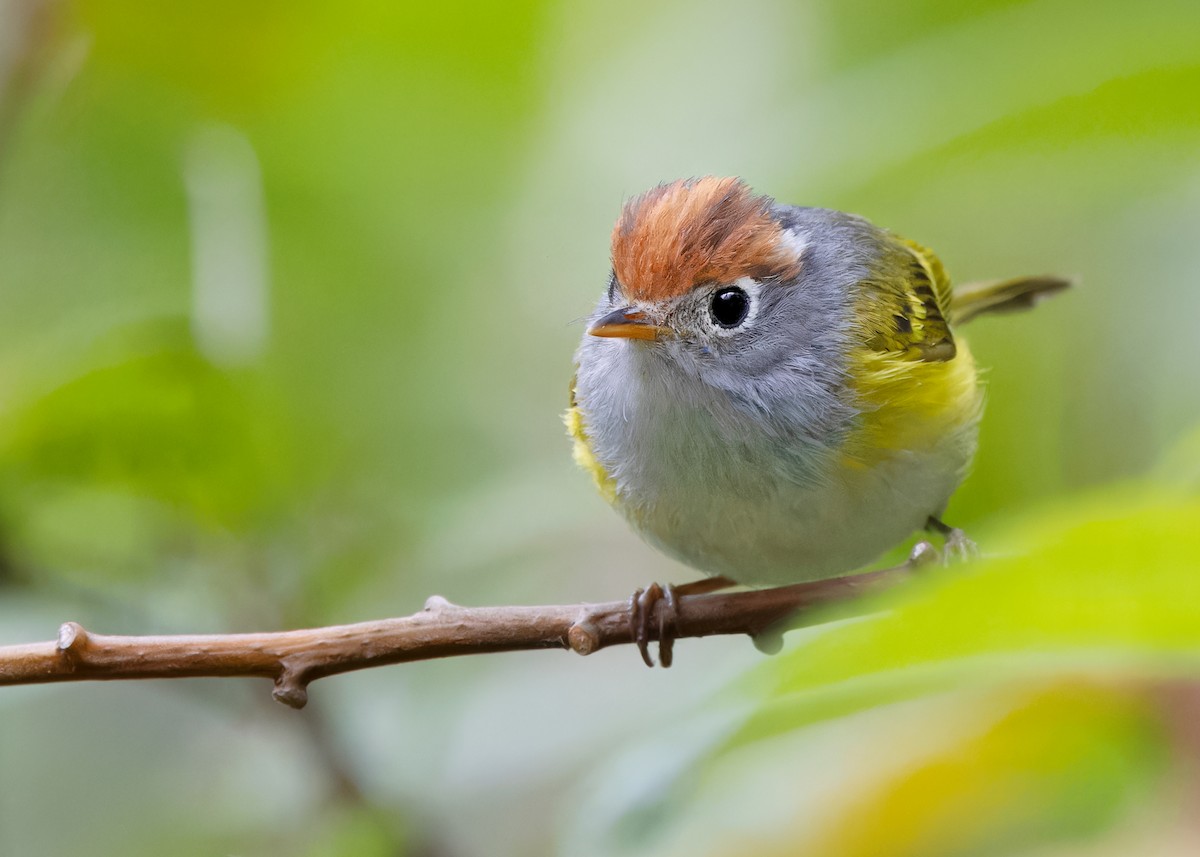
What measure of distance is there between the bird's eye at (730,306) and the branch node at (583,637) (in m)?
0.91

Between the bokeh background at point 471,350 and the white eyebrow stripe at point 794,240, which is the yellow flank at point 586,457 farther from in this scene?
the white eyebrow stripe at point 794,240

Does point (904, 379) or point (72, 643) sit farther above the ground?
point (904, 379)

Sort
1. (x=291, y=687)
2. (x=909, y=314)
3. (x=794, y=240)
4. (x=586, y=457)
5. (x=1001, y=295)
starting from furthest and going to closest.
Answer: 1. (x=1001, y=295)
2. (x=909, y=314)
3. (x=794, y=240)
4. (x=586, y=457)
5. (x=291, y=687)

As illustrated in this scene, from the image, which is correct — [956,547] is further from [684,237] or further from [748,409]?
[684,237]

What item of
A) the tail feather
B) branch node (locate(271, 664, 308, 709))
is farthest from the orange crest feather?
branch node (locate(271, 664, 308, 709))

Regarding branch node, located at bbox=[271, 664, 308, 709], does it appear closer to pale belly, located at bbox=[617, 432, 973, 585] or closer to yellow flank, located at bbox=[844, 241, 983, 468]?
pale belly, located at bbox=[617, 432, 973, 585]

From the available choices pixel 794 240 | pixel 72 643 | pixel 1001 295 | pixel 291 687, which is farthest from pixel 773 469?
pixel 72 643

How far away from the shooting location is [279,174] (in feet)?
8.03

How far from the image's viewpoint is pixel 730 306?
Answer: 248cm

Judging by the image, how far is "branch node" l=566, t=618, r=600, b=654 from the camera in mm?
1711

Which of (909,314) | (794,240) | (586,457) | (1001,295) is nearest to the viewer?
(586,457)

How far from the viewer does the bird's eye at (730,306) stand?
246 centimetres

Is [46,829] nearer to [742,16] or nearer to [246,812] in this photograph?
[246,812]

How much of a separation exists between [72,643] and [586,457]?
4.27ft
